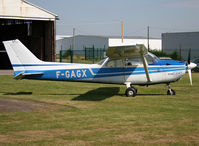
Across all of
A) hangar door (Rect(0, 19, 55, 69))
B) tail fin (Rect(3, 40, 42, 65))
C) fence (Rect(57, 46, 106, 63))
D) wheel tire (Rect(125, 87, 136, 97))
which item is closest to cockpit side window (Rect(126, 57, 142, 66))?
wheel tire (Rect(125, 87, 136, 97))

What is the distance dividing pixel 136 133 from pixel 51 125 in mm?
2320

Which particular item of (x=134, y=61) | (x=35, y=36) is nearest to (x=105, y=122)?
(x=134, y=61)

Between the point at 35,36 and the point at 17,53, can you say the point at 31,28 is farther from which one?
the point at 17,53

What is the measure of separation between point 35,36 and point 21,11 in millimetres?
5373

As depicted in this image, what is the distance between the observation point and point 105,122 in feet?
28.0

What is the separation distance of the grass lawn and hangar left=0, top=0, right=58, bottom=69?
55.7 ft

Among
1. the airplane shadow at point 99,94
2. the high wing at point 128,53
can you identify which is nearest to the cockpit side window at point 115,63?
the high wing at point 128,53

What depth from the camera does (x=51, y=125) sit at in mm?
8227

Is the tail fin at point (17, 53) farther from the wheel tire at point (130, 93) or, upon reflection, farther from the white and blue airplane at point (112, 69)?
the wheel tire at point (130, 93)

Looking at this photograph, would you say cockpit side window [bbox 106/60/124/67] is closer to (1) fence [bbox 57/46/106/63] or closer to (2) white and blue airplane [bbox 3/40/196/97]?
(2) white and blue airplane [bbox 3/40/196/97]

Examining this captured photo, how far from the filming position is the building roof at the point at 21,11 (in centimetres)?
2736

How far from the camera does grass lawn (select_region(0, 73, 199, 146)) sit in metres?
6.85

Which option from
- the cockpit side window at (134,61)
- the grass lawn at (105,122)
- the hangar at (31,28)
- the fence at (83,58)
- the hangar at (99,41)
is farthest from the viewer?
the hangar at (99,41)

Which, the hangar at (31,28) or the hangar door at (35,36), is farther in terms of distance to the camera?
the hangar door at (35,36)
